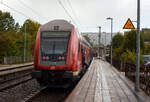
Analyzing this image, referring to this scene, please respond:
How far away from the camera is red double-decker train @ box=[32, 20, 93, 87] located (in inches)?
340

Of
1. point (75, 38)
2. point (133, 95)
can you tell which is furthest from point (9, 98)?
point (133, 95)

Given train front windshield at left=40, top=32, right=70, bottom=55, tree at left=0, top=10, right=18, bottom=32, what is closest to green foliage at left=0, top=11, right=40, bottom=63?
tree at left=0, top=10, right=18, bottom=32

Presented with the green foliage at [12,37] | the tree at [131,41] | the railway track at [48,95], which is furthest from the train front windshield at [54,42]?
the green foliage at [12,37]

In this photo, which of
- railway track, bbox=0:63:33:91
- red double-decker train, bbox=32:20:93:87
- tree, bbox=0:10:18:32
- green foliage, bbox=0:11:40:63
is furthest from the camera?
tree, bbox=0:10:18:32

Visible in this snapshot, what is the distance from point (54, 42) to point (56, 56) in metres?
0.75

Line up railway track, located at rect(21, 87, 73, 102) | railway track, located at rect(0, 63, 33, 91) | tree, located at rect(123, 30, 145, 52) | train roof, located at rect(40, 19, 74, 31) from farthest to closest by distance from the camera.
A: 1. tree, located at rect(123, 30, 145, 52)
2. railway track, located at rect(0, 63, 33, 91)
3. train roof, located at rect(40, 19, 74, 31)
4. railway track, located at rect(21, 87, 73, 102)

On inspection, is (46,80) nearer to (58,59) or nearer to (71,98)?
(58,59)

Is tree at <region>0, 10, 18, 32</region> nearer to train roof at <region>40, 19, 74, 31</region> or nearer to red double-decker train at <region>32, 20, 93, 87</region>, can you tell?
train roof at <region>40, 19, 74, 31</region>

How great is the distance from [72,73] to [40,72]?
1.50 m

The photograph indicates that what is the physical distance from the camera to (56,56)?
8.84 metres

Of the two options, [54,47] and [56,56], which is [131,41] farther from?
[56,56]

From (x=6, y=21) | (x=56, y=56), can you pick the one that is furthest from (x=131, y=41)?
Result: (x=6, y=21)

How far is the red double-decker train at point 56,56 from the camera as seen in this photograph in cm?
864

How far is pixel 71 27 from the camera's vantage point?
9523 mm
